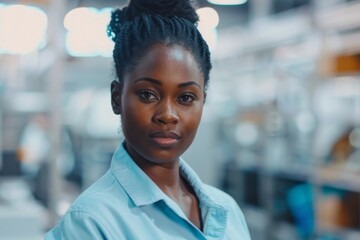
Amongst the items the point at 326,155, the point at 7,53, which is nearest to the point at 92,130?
the point at 326,155

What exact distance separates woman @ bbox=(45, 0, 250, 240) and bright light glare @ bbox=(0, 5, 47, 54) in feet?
9.04

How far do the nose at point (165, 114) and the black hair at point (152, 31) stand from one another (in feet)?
0.29

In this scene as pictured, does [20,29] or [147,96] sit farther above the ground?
[147,96]

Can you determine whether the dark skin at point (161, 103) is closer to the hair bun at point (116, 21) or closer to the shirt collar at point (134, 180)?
the shirt collar at point (134, 180)

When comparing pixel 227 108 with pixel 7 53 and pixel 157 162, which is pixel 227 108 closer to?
pixel 7 53

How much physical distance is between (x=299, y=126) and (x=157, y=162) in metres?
5.36

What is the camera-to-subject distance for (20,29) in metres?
4.12

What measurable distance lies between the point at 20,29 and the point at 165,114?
3202 millimetres

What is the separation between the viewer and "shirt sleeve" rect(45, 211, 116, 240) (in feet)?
3.39

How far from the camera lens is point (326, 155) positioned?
541 centimetres

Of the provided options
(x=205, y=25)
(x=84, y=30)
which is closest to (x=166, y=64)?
(x=205, y=25)

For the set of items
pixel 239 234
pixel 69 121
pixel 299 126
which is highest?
pixel 239 234

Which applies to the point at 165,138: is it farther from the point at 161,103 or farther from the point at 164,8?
the point at 164,8

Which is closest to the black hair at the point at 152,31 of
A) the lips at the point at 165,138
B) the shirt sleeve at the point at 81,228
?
the lips at the point at 165,138
